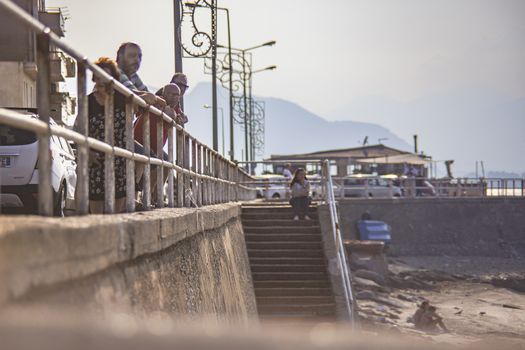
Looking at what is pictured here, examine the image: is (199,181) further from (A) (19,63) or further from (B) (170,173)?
(A) (19,63)

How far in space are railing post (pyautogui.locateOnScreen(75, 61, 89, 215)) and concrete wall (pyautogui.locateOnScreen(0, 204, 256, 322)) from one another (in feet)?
0.55

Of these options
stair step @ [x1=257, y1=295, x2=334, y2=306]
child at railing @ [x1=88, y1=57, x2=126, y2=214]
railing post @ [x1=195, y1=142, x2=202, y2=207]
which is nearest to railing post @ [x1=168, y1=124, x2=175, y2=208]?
child at railing @ [x1=88, y1=57, x2=126, y2=214]

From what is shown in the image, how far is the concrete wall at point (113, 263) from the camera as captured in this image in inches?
125

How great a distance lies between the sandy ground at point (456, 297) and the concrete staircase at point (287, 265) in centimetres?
373

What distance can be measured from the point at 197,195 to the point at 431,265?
37277 mm

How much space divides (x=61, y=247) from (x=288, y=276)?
1569cm

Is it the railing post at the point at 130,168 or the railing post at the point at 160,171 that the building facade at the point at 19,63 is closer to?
the railing post at the point at 160,171

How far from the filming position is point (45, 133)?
4.32 metres

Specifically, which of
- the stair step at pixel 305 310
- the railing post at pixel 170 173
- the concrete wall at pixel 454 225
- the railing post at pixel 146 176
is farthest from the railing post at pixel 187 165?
the concrete wall at pixel 454 225

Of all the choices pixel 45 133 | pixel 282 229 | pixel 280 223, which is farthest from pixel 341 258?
pixel 45 133

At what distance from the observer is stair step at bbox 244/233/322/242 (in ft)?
68.9

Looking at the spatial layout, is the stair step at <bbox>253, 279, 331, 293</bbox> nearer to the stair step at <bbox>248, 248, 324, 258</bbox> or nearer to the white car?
the stair step at <bbox>248, 248, 324, 258</bbox>

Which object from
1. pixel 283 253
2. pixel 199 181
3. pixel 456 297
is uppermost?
pixel 199 181

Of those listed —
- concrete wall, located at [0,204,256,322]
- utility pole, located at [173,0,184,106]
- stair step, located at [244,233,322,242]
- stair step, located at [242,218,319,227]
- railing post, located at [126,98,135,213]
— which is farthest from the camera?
stair step, located at [242,218,319,227]
